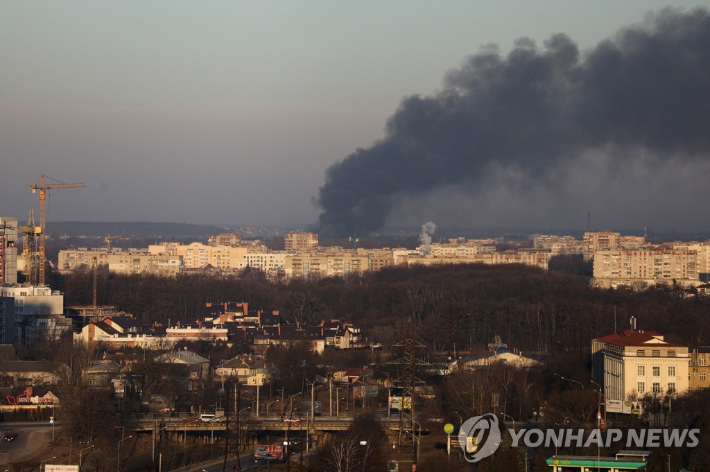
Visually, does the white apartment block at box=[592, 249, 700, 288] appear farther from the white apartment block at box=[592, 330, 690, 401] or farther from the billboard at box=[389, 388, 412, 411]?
the billboard at box=[389, 388, 412, 411]

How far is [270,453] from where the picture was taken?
2098cm

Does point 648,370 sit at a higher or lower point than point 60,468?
higher

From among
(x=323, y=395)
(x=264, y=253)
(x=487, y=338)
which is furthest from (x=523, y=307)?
(x=264, y=253)

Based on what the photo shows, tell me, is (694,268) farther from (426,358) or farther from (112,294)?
(426,358)

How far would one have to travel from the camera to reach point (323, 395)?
28453mm

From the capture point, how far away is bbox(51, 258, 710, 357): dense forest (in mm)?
37938

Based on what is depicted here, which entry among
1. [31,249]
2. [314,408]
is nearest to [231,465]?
[314,408]

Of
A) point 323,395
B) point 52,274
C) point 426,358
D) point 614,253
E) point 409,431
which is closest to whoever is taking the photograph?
point 409,431

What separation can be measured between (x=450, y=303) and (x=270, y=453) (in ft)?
74.9

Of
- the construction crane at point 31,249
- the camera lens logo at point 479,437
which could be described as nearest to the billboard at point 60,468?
the camera lens logo at point 479,437

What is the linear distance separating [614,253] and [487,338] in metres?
31.0

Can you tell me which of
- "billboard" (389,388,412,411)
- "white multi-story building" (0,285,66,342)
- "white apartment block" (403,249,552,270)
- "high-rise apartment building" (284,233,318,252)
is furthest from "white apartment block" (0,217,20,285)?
"high-rise apartment building" (284,233,318,252)

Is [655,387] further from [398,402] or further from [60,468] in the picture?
[60,468]

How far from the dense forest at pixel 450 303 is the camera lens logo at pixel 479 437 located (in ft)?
31.0
